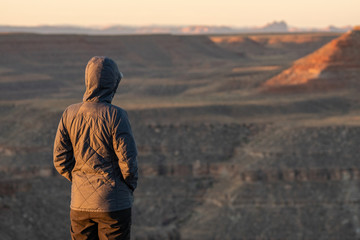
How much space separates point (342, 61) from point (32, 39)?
186 feet

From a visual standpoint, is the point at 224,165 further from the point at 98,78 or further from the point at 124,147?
the point at 124,147

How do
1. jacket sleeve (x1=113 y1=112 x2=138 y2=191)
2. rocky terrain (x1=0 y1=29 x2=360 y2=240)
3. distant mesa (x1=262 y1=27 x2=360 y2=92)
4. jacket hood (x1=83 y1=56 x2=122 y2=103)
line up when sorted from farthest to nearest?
distant mesa (x1=262 y1=27 x2=360 y2=92) < rocky terrain (x1=0 y1=29 x2=360 y2=240) < jacket hood (x1=83 y1=56 x2=122 y2=103) < jacket sleeve (x1=113 y1=112 x2=138 y2=191)

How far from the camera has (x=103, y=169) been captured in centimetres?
636

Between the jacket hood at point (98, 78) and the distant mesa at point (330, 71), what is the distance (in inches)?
2149

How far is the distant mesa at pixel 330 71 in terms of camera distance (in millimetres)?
59594

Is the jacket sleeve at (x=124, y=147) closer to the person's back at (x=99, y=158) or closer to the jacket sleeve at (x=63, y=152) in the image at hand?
the person's back at (x=99, y=158)

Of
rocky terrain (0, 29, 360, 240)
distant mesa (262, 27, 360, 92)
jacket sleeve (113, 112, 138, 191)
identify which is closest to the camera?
jacket sleeve (113, 112, 138, 191)

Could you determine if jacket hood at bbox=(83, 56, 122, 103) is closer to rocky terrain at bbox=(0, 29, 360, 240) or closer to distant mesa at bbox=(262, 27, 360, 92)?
rocky terrain at bbox=(0, 29, 360, 240)

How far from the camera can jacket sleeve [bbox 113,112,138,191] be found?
625cm

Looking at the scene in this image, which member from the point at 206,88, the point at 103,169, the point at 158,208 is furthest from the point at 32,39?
the point at 103,169

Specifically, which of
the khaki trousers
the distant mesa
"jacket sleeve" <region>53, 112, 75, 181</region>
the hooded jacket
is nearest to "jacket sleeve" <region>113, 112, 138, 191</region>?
the hooded jacket

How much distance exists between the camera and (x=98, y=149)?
6395mm

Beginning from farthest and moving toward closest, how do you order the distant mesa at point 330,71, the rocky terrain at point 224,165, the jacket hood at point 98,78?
the distant mesa at point 330,71, the rocky terrain at point 224,165, the jacket hood at point 98,78

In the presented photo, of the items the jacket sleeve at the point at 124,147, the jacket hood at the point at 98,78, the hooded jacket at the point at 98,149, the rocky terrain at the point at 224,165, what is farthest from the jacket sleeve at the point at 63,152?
the rocky terrain at the point at 224,165
